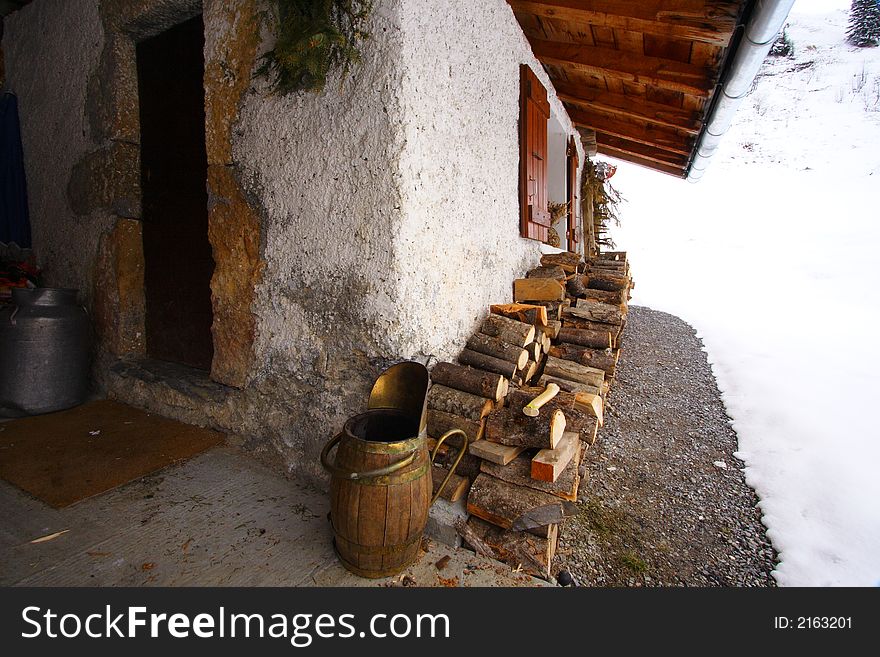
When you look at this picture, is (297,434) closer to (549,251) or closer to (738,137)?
(549,251)

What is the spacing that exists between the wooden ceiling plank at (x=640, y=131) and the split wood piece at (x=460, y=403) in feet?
16.0

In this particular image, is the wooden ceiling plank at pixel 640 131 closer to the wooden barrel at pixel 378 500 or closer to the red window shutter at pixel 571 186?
the red window shutter at pixel 571 186

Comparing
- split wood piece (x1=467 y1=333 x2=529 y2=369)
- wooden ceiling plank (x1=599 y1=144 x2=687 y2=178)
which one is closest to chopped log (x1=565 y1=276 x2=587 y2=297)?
split wood piece (x1=467 y1=333 x2=529 y2=369)

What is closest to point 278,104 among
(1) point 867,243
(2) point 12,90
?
(2) point 12,90

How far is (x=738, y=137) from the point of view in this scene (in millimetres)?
28781

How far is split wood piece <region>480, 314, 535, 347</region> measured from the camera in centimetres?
249

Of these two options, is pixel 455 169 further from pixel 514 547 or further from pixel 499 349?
pixel 514 547

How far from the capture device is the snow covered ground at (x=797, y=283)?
105 inches

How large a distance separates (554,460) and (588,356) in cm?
134

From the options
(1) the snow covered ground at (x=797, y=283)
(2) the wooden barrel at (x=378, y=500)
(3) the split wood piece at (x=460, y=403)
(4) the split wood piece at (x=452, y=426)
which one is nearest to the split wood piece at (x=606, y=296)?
(1) the snow covered ground at (x=797, y=283)

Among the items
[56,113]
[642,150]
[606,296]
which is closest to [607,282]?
[606,296]

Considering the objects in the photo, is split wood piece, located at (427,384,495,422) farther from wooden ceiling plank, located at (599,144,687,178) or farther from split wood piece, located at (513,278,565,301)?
wooden ceiling plank, located at (599,144,687,178)
